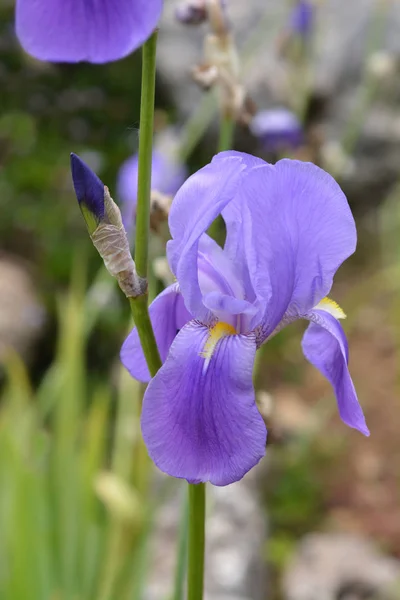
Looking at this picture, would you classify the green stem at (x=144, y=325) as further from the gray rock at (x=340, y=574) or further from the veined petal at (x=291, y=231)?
the gray rock at (x=340, y=574)

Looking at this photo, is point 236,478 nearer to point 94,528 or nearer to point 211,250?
point 211,250

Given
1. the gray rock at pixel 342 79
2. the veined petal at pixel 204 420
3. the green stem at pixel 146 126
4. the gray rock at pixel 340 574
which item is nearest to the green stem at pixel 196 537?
the veined petal at pixel 204 420

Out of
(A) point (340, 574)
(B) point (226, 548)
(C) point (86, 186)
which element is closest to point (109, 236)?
(C) point (86, 186)

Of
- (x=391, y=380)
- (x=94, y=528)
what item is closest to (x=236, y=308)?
(x=94, y=528)

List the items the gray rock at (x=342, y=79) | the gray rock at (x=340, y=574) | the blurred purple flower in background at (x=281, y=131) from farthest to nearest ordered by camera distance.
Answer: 1. the gray rock at (x=342, y=79)
2. the gray rock at (x=340, y=574)
3. the blurred purple flower in background at (x=281, y=131)

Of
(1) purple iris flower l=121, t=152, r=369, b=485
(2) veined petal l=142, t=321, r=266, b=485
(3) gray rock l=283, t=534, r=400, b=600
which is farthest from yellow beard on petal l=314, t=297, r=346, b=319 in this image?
(3) gray rock l=283, t=534, r=400, b=600

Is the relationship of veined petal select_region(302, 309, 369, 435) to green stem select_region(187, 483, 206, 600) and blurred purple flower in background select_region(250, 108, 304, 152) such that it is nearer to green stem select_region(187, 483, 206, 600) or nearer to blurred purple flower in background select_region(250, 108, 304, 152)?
green stem select_region(187, 483, 206, 600)
